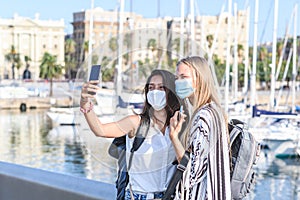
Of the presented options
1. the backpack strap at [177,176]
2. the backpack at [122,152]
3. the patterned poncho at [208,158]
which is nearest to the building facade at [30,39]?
the backpack at [122,152]

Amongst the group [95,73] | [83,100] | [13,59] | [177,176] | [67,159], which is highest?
[13,59]

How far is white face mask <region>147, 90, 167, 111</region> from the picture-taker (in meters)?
2.44

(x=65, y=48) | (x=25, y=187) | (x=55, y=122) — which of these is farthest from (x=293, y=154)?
(x=65, y=48)

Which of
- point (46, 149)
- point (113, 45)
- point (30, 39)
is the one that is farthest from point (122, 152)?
point (30, 39)

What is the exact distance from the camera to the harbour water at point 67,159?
64.1 feet

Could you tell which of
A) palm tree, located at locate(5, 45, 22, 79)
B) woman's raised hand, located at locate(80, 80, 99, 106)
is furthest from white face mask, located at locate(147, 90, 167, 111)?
palm tree, located at locate(5, 45, 22, 79)

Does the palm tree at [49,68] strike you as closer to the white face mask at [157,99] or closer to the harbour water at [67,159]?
the harbour water at [67,159]

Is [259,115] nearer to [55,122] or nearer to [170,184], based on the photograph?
[55,122]

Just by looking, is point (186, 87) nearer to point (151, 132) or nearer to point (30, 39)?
point (151, 132)

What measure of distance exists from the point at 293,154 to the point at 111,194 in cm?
2348

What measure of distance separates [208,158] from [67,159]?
23.3 meters

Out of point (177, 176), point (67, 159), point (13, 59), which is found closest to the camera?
point (177, 176)

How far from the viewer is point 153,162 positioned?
246 cm

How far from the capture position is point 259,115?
2452 centimetres
